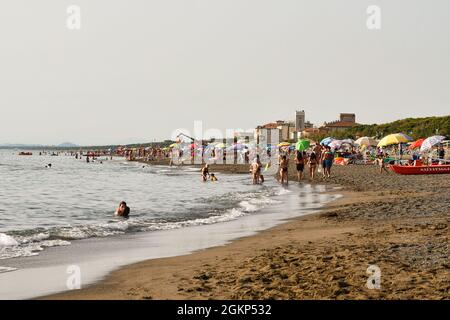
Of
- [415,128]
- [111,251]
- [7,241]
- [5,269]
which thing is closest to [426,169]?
[111,251]

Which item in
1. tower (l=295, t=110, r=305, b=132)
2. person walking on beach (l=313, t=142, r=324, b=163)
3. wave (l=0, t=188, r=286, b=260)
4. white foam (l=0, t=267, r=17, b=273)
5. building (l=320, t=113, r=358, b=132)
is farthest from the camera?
tower (l=295, t=110, r=305, b=132)

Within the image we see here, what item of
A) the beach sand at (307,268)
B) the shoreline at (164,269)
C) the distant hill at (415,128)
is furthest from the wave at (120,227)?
the distant hill at (415,128)

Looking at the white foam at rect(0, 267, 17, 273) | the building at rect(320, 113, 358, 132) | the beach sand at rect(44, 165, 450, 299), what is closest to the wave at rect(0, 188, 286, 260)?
the white foam at rect(0, 267, 17, 273)

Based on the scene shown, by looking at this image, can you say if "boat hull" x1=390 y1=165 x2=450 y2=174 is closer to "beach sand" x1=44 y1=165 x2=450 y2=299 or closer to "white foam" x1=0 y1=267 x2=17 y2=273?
"beach sand" x1=44 y1=165 x2=450 y2=299

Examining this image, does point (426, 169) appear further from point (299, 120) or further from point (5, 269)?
point (299, 120)

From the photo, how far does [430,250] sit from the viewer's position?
7.84 meters

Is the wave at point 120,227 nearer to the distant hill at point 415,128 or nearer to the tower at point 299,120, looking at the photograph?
the distant hill at point 415,128

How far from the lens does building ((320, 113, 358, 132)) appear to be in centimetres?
16089

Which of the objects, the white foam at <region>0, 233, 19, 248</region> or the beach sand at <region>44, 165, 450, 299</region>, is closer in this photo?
the beach sand at <region>44, 165, 450, 299</region>

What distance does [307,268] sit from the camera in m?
7.16

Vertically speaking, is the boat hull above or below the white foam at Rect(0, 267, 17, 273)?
above

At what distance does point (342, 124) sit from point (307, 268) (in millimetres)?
160830

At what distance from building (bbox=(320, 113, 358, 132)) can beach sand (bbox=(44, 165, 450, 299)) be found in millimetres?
144825

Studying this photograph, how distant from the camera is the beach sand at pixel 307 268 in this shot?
6.00m
